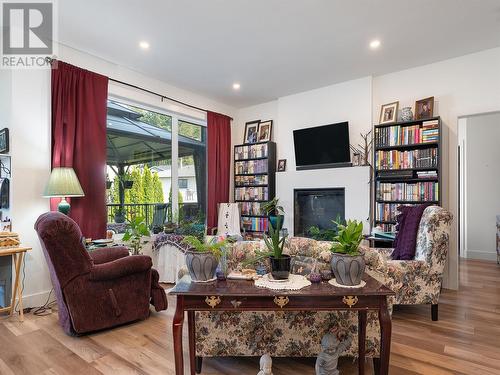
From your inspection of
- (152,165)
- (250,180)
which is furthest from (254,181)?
(152,165)

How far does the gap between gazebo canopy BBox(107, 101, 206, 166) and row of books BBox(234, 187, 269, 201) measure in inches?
48.8

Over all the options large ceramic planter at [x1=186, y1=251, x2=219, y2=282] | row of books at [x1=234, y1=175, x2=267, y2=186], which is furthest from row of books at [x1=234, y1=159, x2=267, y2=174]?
large ceramic planter at [x1=186, y1=251, x2=219, y2=282]

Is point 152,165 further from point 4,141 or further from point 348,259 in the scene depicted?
point 348,259

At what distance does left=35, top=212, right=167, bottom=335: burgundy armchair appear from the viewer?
2258mm

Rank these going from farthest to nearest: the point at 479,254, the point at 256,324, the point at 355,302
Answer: the point at 479,254 < the point at 256,324 < the point at 355,302

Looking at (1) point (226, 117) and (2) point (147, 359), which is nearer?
(2) point (147, 359)

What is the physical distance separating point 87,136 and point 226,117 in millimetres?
2609

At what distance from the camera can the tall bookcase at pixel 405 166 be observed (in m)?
3.58

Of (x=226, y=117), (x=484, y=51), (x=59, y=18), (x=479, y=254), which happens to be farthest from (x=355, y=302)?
(x=479, y=254)

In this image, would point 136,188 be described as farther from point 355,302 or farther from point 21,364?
point 355,302

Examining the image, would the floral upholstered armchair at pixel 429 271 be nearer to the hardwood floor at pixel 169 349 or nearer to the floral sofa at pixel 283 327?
the hardwood floor at pixel 169 349

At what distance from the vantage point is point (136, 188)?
4.26 metres

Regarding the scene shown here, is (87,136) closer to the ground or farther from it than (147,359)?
farther from it

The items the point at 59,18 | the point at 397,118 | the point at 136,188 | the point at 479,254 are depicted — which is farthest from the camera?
the point at 479,254
